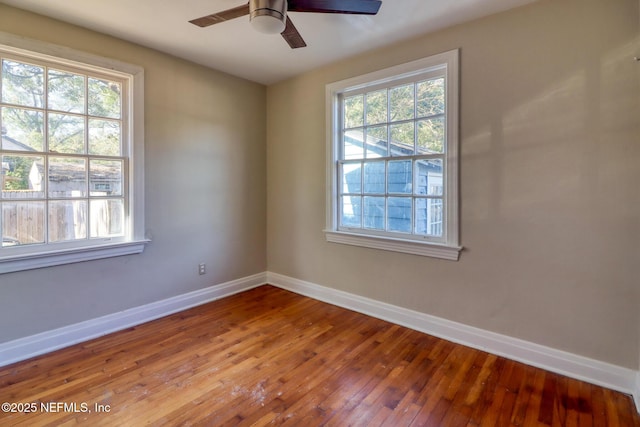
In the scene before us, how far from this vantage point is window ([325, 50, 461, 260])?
2.51m

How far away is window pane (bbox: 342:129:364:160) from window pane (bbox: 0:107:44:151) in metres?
2.54

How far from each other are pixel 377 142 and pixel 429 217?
2.90 ft

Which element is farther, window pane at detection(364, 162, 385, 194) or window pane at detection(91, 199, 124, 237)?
window pane at detection(364, 162, 385, 194)

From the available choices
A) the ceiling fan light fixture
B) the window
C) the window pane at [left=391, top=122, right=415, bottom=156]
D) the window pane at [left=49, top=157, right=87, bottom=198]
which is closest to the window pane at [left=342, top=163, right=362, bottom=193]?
the window

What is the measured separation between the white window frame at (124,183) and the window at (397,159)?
1790mm

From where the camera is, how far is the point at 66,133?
2436 mm

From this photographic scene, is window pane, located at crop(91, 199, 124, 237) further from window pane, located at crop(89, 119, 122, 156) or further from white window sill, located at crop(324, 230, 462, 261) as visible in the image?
white window sill, located at crop(324, 230, 462, 261)

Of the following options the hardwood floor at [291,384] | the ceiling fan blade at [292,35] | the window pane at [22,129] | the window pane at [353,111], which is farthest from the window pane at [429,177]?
the window pane at [22,129]

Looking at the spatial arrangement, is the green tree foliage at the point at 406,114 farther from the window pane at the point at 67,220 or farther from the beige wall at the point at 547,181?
the window pane at the point at 67,220

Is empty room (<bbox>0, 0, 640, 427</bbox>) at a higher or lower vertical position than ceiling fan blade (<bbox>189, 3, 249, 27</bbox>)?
lower

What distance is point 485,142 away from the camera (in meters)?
2.32

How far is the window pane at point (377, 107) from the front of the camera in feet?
9.61

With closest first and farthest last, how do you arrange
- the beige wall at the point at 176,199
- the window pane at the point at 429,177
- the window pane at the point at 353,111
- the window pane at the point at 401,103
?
1. the beige wall at the point at 176,199
2. the window pane at the point at 429,177
3. the window pane at the point at 401,103
4. the window pane at the point at 353,111

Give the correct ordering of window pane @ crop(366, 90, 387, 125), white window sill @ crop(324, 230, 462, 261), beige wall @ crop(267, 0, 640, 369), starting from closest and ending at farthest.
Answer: beige wall @ crop(267, 0, 640, 369) < white window sill @ crop(324, 230, 462, 261) < window pane @ crop(366, 90, 387, 125)
